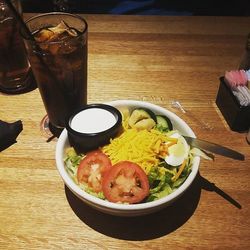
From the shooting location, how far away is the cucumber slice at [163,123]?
100cm

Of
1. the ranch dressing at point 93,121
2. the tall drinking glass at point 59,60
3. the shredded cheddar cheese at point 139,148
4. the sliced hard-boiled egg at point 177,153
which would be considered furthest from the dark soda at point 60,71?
the sliced hard-boiled egg at point 177,153

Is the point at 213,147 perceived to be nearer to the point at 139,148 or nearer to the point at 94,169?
the point at 139,148

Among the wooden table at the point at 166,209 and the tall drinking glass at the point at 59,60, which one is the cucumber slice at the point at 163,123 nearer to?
the wooden table at the point at 166,209

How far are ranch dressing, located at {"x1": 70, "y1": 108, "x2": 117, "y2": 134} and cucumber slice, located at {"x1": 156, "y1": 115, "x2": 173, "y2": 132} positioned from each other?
0.14 metres

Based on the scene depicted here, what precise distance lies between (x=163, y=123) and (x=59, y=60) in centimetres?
36

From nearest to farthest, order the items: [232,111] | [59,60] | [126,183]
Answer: [126,183] < [59,60] < [232,111]

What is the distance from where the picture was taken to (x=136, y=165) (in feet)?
2.81

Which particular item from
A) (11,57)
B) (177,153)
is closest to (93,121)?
(177,153)

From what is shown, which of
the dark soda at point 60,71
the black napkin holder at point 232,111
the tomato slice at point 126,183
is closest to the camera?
the tomato slice at point 126,183

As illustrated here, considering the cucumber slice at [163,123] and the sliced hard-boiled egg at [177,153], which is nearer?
the sliced hard-boiled egg at [177,153]

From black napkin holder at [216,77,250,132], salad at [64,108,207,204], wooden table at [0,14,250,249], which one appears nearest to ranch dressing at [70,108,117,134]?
salad at [64,108,207,204]

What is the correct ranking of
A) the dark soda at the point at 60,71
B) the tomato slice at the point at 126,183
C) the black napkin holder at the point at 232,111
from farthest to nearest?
1. the black napkin holder at the point at 232,111
2. the dark soda at the point at 60,71
3. the tomato slice at the point at 126,183

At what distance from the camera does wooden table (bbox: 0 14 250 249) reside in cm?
85

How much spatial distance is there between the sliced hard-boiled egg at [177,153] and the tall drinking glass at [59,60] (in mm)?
379
